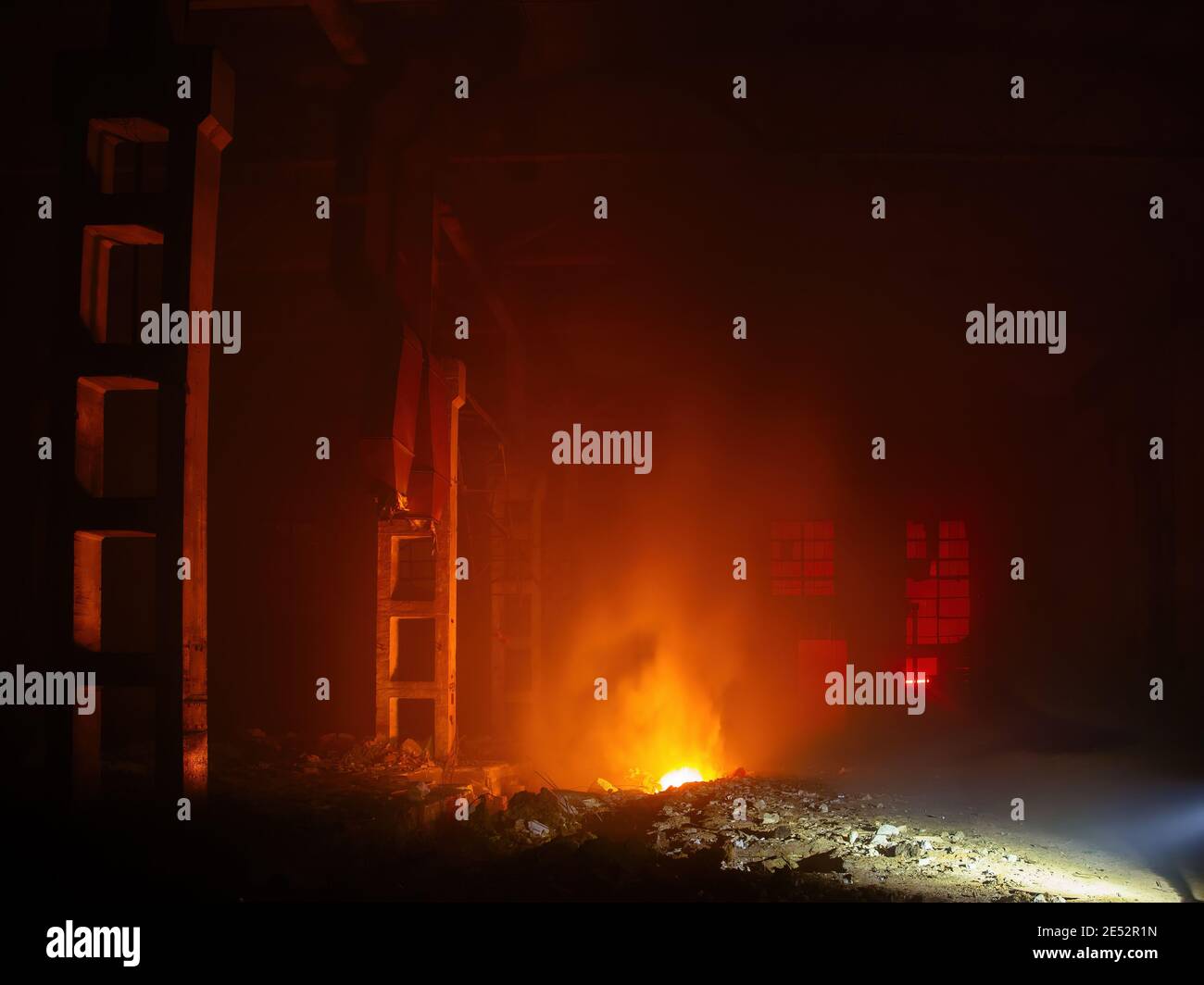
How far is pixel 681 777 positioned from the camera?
580 inches

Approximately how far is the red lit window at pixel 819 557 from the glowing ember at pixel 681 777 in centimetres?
381

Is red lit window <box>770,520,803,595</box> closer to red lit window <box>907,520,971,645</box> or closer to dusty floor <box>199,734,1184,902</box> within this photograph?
red lit window <box>907,520,971,645</box>

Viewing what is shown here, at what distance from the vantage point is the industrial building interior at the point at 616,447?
→ 19.8ft

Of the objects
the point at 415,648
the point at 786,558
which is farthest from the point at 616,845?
the point at 786,558

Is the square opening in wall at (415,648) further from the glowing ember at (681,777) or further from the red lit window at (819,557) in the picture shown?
the red lit window at (819,557)

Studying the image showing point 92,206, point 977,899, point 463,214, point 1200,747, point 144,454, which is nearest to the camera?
point 92,206

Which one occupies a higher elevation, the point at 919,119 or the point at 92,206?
the point at 919,119

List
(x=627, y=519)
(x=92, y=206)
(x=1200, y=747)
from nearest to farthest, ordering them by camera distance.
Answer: (x=92, y=206), (x=1200, y=747), (x=627, y=519)

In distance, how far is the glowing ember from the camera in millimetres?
14406

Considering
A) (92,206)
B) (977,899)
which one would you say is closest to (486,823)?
(977,899)

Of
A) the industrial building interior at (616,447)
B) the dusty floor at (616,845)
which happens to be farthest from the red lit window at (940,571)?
the dusty floor at (616,845)

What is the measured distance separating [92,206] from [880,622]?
1390 centimetres

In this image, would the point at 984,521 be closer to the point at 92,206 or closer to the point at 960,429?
the point at 960,429

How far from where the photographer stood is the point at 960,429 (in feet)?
54.1
